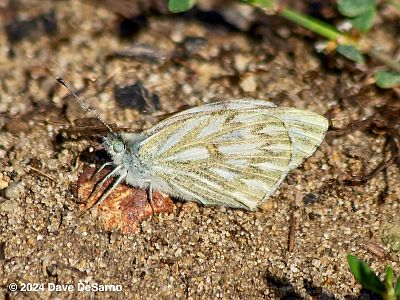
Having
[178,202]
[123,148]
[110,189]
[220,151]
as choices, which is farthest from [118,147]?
[220,151]

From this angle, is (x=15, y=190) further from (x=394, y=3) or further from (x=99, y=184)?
(x=394, y=3)

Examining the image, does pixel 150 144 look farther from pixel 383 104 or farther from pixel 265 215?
pixel 383 104

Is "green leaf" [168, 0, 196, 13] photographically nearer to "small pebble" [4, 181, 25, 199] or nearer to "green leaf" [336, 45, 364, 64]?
"green leaf" [336, 45, 364, 64]

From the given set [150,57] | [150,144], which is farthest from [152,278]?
[150,57]

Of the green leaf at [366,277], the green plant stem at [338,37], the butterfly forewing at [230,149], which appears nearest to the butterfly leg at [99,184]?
the butterfly forewing at [230,149]

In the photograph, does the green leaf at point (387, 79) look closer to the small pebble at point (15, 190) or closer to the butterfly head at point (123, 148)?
the butterfly head at point (123, 148)

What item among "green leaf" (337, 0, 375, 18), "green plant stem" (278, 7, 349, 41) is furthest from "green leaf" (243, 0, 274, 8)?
"green leaf" (337, 0, 375, 18)

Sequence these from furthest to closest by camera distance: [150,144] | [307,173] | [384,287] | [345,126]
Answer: [345,126] < [307,173] < [150,144] < [384,287]
